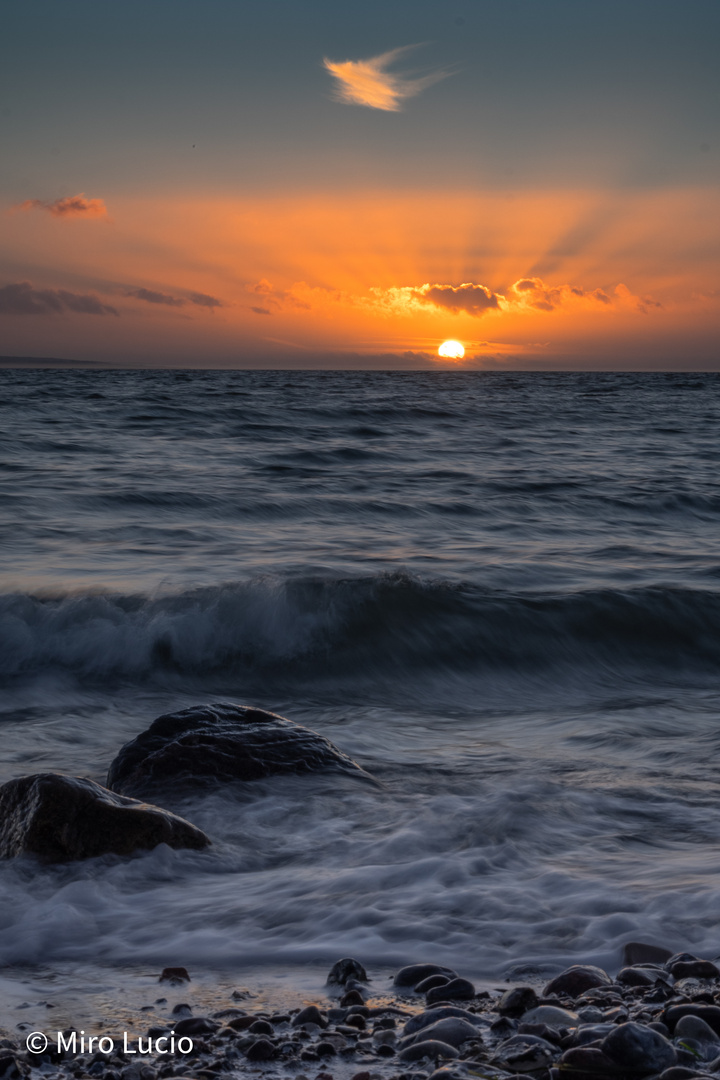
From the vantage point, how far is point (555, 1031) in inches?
88.3

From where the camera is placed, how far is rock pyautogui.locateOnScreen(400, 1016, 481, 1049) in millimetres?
2238

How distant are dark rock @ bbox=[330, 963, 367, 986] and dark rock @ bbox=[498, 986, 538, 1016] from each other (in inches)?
16.9

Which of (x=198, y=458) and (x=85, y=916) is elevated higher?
(x=198, y=458)

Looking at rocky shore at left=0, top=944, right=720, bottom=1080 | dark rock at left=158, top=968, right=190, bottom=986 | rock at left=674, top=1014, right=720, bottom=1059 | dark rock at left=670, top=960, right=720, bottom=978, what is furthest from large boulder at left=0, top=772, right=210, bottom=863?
rock at left=674, top=1014, right=720, bottom=1059

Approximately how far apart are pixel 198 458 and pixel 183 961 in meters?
16.7

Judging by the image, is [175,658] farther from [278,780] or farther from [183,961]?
[183,961]

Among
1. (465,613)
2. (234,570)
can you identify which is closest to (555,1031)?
(465,613)

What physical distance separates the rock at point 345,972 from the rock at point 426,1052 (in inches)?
18.5

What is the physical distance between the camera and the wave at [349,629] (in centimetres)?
761

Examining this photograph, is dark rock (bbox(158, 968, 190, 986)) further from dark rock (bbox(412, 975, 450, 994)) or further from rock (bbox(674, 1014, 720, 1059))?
rock (bbox(674, 1014, 720, 1059))

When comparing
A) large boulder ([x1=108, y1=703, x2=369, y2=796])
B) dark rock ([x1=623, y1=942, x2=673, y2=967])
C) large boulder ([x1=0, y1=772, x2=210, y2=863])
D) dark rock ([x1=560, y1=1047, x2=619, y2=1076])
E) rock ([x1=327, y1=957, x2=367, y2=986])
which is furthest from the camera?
large boulder ([x1=108, y1=703, x2=369, y2=796])

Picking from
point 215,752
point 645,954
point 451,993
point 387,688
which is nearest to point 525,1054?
point 451,993

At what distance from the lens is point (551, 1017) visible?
2.32m

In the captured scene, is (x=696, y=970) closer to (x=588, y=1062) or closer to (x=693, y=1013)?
(x=693, y=1013)
